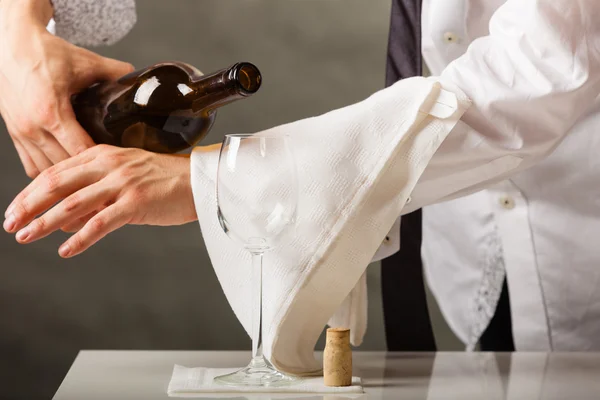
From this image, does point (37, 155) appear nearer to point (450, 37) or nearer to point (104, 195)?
point (104, 195)

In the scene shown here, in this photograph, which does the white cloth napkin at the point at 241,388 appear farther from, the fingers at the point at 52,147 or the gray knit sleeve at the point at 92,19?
the gray knit sleeve at the point at 92,19

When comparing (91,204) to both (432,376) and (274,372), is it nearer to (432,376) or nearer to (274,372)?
(274,372)

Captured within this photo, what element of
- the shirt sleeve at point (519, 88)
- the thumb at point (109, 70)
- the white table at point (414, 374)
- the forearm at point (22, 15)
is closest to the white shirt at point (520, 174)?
the shirt sleeve at point (519, 88)

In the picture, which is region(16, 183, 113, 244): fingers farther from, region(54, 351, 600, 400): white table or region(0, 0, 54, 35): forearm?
region(0, 0, 54, 35): forearm

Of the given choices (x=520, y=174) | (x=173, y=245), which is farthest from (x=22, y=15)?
(x=173, y=245)

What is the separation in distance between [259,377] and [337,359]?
0.07 metres

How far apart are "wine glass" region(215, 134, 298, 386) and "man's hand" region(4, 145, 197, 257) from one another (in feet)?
0.34

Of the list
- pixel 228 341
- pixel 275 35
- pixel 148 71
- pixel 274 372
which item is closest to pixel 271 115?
pixel 275 35

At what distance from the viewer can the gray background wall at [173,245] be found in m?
2.14

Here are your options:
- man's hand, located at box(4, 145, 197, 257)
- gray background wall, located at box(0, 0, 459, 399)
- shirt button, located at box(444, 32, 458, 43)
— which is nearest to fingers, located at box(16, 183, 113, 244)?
man's hand, located at box(4, 145, 197, 257)

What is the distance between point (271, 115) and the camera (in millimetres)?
2219

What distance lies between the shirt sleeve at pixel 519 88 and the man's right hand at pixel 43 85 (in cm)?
38

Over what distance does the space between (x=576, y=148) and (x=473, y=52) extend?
0.33 meters

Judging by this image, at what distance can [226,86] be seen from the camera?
2.82ft
